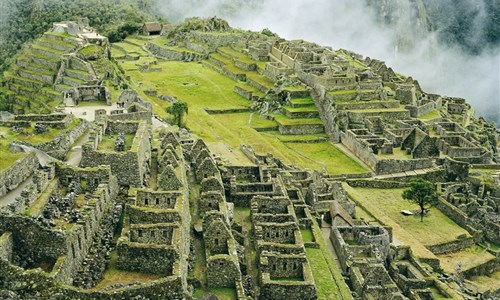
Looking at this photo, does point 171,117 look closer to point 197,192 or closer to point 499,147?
point 197,192

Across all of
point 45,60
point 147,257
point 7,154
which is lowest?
point 147,257

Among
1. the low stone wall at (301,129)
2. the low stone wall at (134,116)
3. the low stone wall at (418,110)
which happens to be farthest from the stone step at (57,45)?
the low stone wall at (418,110)

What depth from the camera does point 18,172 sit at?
2802cm

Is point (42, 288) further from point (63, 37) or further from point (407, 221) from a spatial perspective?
point (63, 37)

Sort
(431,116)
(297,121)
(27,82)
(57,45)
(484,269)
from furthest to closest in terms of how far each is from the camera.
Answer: (57,45) < (431,116) < (297,121) < (27,82) < (484,269)

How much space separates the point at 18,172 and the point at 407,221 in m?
35.3

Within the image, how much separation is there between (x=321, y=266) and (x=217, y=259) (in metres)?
9.35

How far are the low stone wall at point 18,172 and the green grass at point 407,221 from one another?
27.9 metres

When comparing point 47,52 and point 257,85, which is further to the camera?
point 257,85

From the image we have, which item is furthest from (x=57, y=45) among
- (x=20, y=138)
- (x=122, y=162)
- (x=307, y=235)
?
(x=122, y=162)

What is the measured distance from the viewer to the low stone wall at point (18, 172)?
88.2 ft

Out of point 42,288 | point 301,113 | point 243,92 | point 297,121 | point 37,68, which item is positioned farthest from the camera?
point 243,92

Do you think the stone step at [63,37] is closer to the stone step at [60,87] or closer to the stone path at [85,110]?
the stone step at [60,87]

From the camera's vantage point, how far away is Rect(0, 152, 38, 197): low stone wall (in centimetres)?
2689
